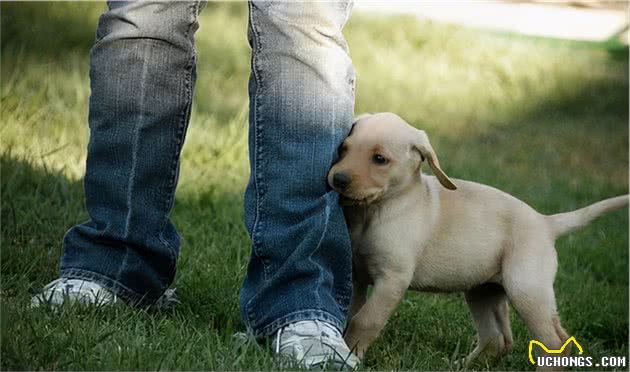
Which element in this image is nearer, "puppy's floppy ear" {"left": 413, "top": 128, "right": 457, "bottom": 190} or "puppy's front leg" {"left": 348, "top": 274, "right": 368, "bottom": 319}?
"puppy's floppy ear" {"left": 413, "top": 128, "right": 457, "bottom": 190}

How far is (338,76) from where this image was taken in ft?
7.91

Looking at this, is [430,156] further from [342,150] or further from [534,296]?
[534,296]

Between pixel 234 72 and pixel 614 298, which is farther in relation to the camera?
pixel 234 72

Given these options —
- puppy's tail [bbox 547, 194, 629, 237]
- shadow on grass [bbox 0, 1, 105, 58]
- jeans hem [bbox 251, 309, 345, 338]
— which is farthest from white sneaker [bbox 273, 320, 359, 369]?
shadow on grass [bbox 0, 1, 105, 58]

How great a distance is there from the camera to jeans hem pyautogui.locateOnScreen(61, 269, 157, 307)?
2.57 metres

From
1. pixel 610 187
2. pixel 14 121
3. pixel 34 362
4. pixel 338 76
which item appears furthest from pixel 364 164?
pixel 610 187

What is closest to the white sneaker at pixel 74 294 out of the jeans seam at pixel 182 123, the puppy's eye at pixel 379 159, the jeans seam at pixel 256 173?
the jeans seam at pixel 182 123

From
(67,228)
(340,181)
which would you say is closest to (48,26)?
(67,228)

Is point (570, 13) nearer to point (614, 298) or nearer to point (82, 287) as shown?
point (614, 298)

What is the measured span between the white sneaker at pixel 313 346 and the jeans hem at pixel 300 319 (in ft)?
0.03

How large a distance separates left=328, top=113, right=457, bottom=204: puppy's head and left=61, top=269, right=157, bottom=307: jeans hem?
2.07ft

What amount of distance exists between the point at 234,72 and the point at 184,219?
7.97ft

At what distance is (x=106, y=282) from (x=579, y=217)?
4.42 feet

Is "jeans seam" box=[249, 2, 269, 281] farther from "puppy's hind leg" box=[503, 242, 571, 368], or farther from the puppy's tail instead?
the puppy's tail
